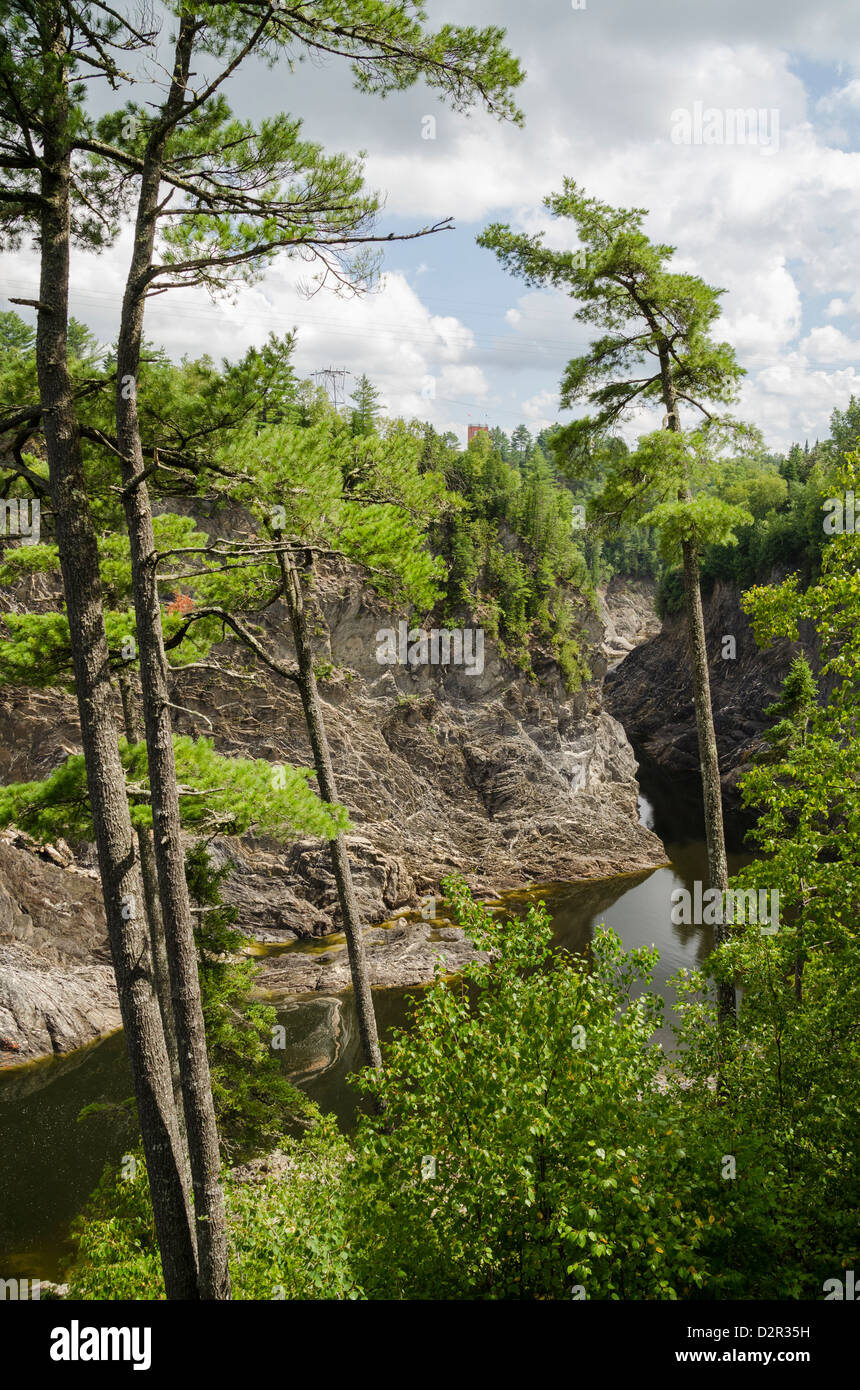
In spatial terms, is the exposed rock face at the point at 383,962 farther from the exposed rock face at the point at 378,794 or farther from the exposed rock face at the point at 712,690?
the exposed rock face at the point at 712,690

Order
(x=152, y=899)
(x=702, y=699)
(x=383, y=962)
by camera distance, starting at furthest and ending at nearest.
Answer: (x=383, y=962)
(x=702, y=699)
(x=152, y=899)

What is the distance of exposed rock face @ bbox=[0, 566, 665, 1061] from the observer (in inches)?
859

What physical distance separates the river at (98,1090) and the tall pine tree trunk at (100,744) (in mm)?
5888

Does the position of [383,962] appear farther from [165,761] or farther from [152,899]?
[165,761]

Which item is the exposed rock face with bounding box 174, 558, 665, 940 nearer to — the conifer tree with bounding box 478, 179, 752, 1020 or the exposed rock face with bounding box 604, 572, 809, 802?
the exposed rock face with bounding box 604, 572, 809, 802

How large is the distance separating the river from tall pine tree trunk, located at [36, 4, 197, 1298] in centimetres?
589

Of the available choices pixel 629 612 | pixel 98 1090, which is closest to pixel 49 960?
pixel 98 1090

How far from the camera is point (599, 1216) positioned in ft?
16.5

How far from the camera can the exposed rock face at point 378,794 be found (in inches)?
859

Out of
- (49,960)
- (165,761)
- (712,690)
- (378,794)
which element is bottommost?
(49,960)

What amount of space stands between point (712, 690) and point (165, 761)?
1947 inches

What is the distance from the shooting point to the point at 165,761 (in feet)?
21.7

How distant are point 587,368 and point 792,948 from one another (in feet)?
28.3

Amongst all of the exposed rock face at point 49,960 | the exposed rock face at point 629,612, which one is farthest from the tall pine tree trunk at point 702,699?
the exposed rock face at point 629,612
